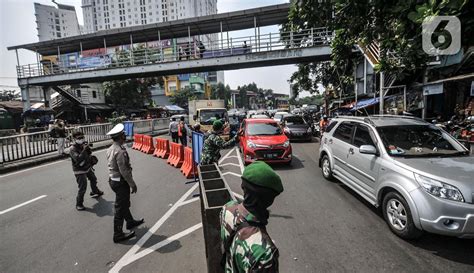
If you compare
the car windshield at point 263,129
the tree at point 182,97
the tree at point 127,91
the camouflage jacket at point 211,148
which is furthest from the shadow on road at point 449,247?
the tree at point 182,97

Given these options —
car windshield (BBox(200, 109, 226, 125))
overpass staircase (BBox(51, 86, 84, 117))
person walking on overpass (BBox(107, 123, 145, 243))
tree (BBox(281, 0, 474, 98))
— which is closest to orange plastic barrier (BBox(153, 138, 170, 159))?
car windshield (BBox(200, 109, 226, 125))

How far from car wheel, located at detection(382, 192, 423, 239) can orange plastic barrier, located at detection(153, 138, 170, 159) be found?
849 cm

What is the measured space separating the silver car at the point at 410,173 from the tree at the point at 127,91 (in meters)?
30.0

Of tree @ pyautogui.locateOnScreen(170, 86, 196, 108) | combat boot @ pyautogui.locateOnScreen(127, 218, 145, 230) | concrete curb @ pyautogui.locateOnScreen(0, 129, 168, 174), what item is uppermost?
tree @ pyautogui.locateOnScreen(170, 86, 196, 108)

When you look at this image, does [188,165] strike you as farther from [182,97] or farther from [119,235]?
[182,97]

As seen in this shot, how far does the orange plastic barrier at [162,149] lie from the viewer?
10758mm

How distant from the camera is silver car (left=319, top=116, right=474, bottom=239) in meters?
3.20

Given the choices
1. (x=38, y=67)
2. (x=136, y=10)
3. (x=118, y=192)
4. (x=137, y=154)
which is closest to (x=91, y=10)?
(x=136, y=10)

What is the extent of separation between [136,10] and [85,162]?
113m

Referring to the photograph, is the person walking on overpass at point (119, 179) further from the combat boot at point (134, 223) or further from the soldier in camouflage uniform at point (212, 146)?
the soldier in camouflage uniform at point (212, 146)

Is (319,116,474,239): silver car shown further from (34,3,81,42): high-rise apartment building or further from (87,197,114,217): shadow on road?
(34,3,81,42): high-rise apartment building

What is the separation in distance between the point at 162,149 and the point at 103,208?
225 inches

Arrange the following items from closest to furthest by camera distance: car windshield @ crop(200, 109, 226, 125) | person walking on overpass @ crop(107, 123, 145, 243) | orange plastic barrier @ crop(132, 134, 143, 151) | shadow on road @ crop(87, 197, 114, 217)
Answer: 1. person walking on overpass @ crop(107, 123, 145, 243)
2. shadow on road @ crop(87, 197, 114, 217)
3. orange plastic barrier @ crop(132, 134, 143, 151)
4. car windshield @ crop(200, 109, 226, 125)

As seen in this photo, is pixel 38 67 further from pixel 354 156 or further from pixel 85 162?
pixel 354 156
